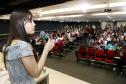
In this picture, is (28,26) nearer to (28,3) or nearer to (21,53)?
(21,53)

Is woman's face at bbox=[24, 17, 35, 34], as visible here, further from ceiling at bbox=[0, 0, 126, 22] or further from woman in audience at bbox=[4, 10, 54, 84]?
ceiling at bbox=[0, 0, 126, 22]

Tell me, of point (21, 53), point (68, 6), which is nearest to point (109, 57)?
point (68, 6)

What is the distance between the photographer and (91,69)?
7.51 metres

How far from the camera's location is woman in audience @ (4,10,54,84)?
1.26 m

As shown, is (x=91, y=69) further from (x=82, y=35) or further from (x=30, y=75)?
(x=82, y=35)

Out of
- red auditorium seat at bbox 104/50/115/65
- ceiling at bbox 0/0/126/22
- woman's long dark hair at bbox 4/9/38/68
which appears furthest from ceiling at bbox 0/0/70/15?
woman's long dark hair at bbox 4/9/38/68

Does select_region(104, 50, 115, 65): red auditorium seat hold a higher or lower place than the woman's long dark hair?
lower

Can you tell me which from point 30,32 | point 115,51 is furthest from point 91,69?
point 30,32

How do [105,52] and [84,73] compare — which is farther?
[105,52]

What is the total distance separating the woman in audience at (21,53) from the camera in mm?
1259

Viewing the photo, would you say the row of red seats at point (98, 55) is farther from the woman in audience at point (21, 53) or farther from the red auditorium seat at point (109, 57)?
the woman in audience at point (21, 53)

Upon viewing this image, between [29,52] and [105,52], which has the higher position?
[29,52]

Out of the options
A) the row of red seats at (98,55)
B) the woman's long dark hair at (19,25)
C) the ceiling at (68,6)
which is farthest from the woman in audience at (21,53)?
the row of red seats at (98,55)

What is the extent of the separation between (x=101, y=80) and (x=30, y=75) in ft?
16.4
